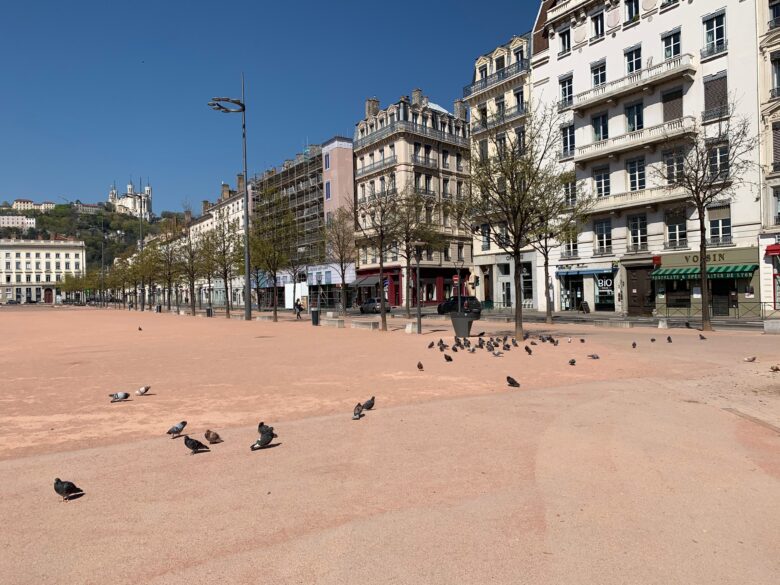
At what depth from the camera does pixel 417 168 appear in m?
57.3

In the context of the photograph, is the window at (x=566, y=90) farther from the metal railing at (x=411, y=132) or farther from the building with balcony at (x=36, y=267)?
the building with balcony at (x=36, y=267)

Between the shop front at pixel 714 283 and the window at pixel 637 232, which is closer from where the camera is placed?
the shop front at pixel 714 283

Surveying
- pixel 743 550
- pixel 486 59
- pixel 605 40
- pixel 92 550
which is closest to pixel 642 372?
pixel 743 550

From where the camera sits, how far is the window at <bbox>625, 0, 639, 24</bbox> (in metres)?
36.1

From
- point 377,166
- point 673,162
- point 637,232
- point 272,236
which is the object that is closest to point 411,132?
point 377,166

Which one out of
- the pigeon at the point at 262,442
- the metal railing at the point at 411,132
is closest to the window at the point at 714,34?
the metal railing at the point at 411,132

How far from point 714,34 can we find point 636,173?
8606 mm

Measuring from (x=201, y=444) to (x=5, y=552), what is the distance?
2.41 m

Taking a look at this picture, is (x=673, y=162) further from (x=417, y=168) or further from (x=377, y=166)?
(x=377, y=166)

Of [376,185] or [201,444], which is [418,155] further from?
[201,444]

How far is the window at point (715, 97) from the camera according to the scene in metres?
31.3

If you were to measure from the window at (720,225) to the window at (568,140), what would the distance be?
11344 millimetres

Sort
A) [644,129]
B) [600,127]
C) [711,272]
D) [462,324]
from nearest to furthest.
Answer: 1. [462,324]
2. [711,272]
3. [644,129]
4. [600,127]

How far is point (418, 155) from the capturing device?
57.7 m
